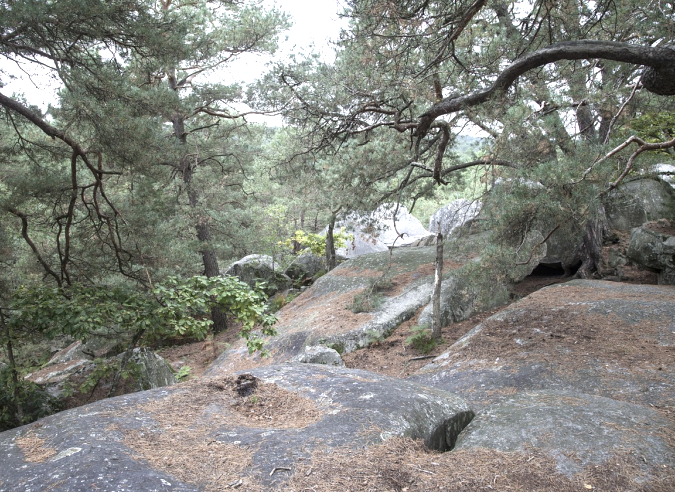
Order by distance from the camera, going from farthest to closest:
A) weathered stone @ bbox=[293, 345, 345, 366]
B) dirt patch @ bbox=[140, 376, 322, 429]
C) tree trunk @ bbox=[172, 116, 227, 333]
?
1. tree trunk @ bbox=[172, 116, 227, 333]
2. weathered stone @ bbox=[293, 345, 345, 366]
3. dirt patch @ bbox=[140, 376, 322, 429]

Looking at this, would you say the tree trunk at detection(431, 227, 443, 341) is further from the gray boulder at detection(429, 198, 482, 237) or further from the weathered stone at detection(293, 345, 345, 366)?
the weathered stone at detection(293, 345, 345, 366)

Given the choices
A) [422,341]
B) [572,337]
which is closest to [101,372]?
[422,341]

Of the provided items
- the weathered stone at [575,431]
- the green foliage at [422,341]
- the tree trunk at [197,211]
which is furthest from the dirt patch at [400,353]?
the tree trunk at [197,211]

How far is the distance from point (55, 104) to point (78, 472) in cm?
509

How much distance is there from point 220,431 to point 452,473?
153 centimetres

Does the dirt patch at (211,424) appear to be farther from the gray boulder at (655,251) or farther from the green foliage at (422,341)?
the gray boulder at (655,251)

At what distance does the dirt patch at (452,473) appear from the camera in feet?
8.33

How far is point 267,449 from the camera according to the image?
2.83 m

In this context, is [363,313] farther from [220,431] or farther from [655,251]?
[220,431]

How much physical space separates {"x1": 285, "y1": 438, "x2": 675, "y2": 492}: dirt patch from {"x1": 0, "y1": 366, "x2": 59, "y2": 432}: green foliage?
11.3 feet

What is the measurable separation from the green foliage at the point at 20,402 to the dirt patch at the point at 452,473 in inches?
136

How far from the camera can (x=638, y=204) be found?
10359mm

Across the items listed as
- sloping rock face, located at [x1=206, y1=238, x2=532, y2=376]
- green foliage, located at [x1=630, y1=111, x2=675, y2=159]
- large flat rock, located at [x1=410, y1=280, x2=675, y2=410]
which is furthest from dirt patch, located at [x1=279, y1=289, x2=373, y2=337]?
green foliage, located at [x1=630, y1=111, x2=675, y2=159]

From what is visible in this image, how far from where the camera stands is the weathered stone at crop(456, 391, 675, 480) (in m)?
2.88
